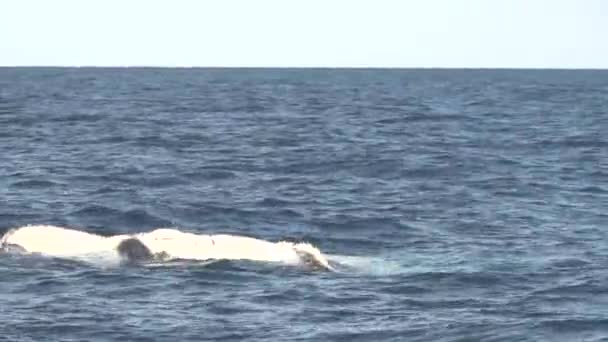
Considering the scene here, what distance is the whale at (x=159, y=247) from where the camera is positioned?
22.5m

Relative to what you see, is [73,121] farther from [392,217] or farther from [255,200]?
[392,217]

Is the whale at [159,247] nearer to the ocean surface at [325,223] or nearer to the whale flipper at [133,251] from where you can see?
the whale flipper at [133,251]

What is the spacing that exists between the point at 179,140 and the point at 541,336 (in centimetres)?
3007

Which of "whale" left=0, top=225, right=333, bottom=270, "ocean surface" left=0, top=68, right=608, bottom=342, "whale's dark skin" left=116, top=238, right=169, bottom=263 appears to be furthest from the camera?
"whale" left=0, top=225, right=333, bottom=270

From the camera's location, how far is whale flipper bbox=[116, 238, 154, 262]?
73.5 ft

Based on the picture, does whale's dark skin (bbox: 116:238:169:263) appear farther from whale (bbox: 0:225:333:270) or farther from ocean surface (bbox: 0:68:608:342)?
ocean surface (bbox: 0:68:608:342)

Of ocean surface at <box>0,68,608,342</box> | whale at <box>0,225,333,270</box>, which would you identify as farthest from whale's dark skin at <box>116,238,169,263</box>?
ocean surface at <box>0,68,608,342</box>

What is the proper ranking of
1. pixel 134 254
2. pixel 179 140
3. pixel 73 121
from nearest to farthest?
pixel 134 254
pixel 179 140
pixel 73 121

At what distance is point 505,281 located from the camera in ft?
68.5

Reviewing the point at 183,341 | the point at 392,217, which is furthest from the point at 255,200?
the point at 183,341

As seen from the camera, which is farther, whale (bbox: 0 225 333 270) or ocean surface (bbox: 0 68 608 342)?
whale (bbox: 0 225 333 270)

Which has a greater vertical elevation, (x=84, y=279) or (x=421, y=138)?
(x=421, y=138)

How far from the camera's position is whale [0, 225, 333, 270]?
22484 millimetres

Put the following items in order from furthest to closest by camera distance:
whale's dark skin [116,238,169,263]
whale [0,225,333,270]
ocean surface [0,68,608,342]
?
whale [0,225,333,270], whale's dark skin [116,238,169,263], ocean surface [0,68,608,342]
